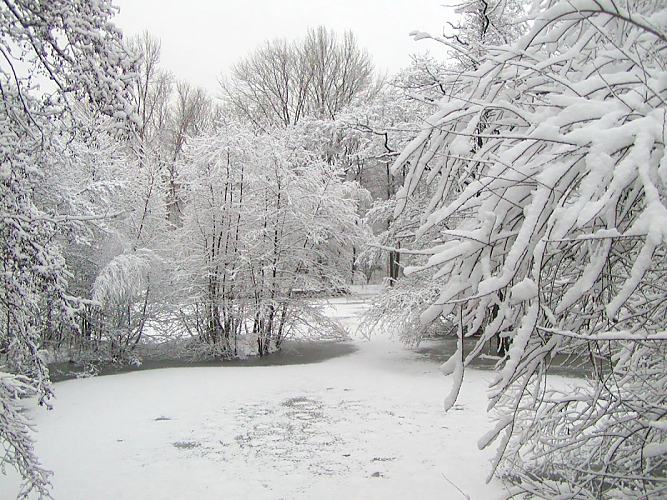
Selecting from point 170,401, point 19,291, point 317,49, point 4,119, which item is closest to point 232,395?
point 170,401

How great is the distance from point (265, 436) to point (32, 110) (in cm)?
416

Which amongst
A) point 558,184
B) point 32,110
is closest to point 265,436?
point 32,110

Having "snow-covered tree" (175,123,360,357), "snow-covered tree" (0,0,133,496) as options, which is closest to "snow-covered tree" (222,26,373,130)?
"snow-covered tree" (175,123,360,357)

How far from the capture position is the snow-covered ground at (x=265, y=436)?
483 cm

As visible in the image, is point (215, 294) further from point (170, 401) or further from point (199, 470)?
point (199, 470)

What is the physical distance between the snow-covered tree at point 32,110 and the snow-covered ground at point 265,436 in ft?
4.85

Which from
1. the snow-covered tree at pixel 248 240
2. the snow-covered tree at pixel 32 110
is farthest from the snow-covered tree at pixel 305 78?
the snow-covered tree at pixel 32 110

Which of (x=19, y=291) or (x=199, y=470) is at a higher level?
(x=19, y=291)

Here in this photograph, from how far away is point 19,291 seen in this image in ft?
12.5

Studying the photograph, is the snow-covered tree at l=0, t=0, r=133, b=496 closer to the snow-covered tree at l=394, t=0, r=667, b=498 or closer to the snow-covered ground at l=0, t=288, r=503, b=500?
the snow-covered ground at l=0, t=288, r=503, b=500

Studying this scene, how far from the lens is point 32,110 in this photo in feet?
12.7

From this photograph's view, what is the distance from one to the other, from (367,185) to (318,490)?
2555 centimetres

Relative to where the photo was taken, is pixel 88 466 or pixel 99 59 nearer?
pixel 99 59

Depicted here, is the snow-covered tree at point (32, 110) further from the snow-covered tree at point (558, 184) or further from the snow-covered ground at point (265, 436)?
the snow-covered tree at point (558, 184)
